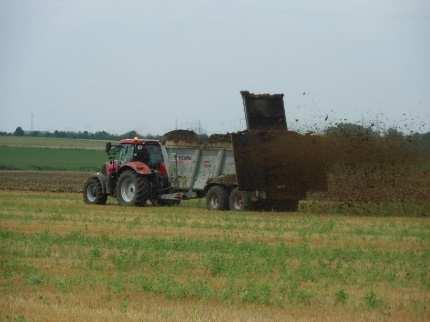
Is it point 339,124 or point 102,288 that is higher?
point 339,124

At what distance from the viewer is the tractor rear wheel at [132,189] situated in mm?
31797

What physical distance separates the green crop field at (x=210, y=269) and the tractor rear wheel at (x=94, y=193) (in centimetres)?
734

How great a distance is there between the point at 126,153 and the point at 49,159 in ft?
178

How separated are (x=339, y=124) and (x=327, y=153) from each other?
888 millimetres

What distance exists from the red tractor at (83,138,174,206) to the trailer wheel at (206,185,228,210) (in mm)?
1577

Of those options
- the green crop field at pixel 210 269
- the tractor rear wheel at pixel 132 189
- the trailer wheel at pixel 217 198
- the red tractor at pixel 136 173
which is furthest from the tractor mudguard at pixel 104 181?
the green crop field at pixel 210 269

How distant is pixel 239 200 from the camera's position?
30.5 m

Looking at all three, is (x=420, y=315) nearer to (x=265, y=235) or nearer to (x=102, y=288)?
(x=102, y=288)

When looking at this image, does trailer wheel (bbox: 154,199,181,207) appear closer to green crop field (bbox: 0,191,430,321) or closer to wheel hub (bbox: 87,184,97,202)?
wheel hub (bbox: 87,184,97,202)

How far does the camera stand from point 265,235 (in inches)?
855

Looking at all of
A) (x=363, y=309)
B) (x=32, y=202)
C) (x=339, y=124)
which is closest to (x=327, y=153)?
(x=339, y=124)

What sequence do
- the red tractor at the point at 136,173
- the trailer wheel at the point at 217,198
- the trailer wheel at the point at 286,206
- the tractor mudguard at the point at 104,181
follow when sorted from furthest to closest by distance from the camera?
the tractor mudguard at the point at 104,181, the red tractor at the point at 136,173, the trailer wheel at the point at 286,206, the trailer wheel at the point at 217,198

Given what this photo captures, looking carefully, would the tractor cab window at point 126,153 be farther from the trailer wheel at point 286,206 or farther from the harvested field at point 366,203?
the harvested field at point 366,203

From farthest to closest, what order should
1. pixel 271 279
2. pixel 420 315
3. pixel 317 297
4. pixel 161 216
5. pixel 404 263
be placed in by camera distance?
1. pixel 161 216
2. pixel 404 263
3. pixel 271 279
4. pixel 317 297
5. pixel 420 315
